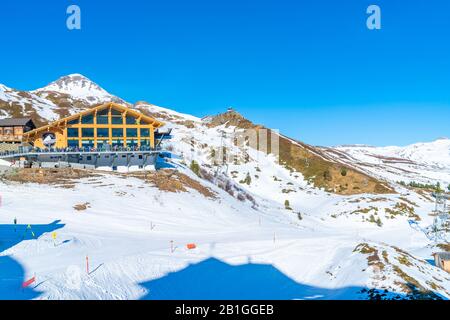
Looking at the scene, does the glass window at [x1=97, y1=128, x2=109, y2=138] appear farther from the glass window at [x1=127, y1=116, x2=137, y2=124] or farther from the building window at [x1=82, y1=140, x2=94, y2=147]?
the glass window at [x1=127, y1=116, x2=137, y2=124]

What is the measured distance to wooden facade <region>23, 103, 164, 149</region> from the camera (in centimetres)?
5345

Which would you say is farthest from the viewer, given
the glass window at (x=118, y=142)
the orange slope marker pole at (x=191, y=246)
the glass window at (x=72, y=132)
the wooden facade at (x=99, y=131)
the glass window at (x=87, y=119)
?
the glass window at (x=118, y=142)

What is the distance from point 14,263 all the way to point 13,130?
45.2 metres

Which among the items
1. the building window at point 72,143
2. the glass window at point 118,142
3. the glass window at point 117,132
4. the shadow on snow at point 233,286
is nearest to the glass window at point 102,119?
the glass window at point 117,132

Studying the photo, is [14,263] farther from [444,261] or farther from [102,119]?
[102,119]

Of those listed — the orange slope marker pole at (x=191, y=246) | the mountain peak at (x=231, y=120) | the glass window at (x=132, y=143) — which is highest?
the mountain peak at (x=231, y=120)

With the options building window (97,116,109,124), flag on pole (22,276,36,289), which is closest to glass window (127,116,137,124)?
building window (97,116,109,124)

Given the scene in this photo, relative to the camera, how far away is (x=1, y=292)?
16500 millimetres

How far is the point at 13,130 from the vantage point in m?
58.8

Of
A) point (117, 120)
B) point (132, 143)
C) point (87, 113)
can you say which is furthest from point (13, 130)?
point (132, 143)

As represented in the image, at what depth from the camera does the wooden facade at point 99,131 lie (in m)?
53.5

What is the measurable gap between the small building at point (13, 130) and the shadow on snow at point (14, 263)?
3401 centimetres

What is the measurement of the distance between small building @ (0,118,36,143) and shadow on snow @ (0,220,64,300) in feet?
112

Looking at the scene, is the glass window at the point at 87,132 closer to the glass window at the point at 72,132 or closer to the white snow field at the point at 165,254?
the glass window at the point at 72,132
